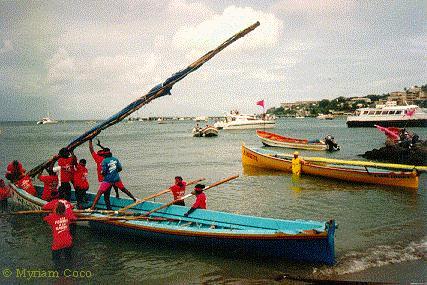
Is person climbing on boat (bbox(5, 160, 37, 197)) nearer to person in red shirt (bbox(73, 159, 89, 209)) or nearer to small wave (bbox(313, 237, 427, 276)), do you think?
person in red shirt (bbox(73, 159, 89, 209))

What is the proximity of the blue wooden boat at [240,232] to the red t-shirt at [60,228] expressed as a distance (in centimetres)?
196

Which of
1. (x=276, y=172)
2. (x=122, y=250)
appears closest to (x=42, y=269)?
(x=122, y=250)

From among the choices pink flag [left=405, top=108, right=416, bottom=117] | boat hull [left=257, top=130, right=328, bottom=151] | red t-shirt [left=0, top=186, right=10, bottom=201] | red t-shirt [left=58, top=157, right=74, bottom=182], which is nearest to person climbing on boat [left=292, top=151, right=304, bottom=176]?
red t-shirt [left=58, top=157, right=74, bottom=182]

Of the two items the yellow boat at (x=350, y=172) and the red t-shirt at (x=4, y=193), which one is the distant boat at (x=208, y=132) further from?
the red t-shirt at (x=4, y=193)

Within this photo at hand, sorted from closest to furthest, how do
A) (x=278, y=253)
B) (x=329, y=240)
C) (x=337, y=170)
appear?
(x=329, y=240) < (x=278, y=253) < (x=337, y=170)

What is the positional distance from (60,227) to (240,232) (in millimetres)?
4271

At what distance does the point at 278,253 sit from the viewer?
9016mm

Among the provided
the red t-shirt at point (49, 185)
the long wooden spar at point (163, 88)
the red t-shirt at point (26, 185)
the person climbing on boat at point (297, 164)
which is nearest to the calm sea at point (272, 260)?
the red t-shirt at point (49, 185)

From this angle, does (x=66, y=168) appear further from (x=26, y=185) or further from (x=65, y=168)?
(x=26, y=185)

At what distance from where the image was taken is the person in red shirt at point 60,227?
842cm

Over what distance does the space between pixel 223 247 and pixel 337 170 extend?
13.1m

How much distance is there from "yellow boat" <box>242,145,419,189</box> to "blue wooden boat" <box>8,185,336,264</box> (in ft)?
38.0

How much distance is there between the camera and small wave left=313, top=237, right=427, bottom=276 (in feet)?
28.8

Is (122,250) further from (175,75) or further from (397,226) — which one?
(397,226)
